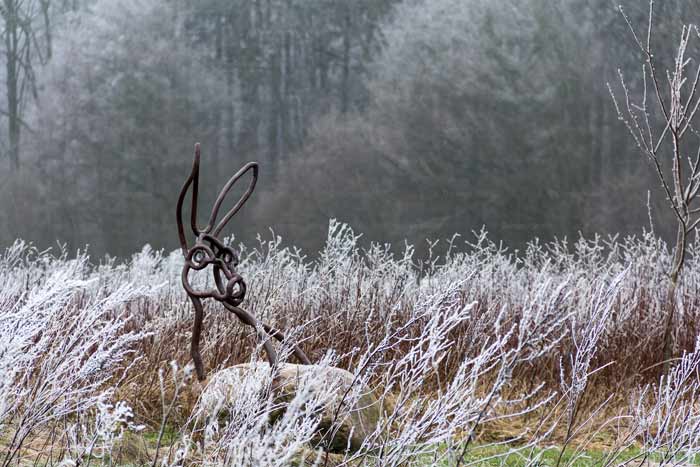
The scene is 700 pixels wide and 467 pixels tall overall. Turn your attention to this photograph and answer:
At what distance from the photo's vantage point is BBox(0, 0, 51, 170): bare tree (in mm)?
9781

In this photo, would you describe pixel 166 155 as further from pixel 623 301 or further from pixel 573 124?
pixel 623 301

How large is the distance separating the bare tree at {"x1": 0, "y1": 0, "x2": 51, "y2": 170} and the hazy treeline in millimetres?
17

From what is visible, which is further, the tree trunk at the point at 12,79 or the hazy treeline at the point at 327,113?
the tree trunk at the point at 12,79

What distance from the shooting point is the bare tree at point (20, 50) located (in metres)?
9.78

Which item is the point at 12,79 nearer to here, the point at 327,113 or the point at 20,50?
the point at 20,50

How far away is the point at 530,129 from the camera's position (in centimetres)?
977

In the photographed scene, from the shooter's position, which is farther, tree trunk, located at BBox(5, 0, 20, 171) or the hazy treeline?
tree trunk, located at BBox(5, 0, 20, 171)

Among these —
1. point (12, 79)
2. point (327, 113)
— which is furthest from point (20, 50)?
point (327, 113)

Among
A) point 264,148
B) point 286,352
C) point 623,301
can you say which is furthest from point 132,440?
point 264,148

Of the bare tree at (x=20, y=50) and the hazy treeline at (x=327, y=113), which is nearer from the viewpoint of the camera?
the hazy treeline at (x=327, y=113)

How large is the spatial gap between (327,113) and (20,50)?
12.2 feet

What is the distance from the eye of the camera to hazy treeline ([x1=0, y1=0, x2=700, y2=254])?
965cm

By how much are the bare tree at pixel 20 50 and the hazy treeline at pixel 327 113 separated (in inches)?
0.7

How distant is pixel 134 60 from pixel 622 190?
5997 millimetres
